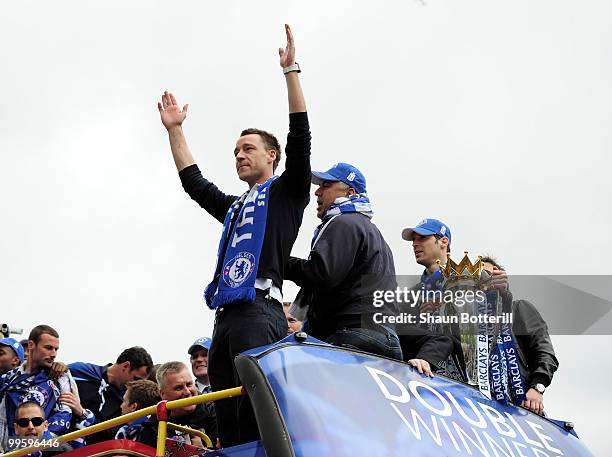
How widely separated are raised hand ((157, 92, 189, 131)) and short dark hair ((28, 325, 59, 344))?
2716 millimetres

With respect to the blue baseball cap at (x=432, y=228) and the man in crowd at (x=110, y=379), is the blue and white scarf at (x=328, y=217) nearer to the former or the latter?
the blue baseball cap at (x=432, y=228)

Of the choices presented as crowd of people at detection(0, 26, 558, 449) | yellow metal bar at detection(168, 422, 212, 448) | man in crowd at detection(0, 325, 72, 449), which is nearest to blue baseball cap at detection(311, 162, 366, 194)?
crowd of people at detection(0, 26, 558, 449)

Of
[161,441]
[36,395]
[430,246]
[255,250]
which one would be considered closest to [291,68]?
[255,250]

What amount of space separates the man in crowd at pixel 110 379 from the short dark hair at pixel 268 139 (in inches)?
138

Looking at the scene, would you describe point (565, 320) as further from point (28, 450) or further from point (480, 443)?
point (28, 450)

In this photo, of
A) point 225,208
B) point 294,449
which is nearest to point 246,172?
point 225,208

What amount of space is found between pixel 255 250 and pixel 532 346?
2.85m

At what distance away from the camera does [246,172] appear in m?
6.26

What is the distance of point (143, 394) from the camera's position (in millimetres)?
7715

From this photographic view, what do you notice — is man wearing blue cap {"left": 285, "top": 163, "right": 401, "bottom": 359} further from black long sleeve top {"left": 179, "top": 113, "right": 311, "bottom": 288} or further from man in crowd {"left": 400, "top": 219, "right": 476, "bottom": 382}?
man in crowd {"left": 400, "top": 219, "right": 476, "bottom": 382}

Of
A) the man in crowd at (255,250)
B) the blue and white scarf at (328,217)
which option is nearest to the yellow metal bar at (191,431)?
the man in crowd at (255,250)

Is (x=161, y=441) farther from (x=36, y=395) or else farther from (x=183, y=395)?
(x=36, y=395)

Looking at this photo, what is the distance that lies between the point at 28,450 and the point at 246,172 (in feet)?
7.69

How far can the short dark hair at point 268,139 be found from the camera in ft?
21.0
